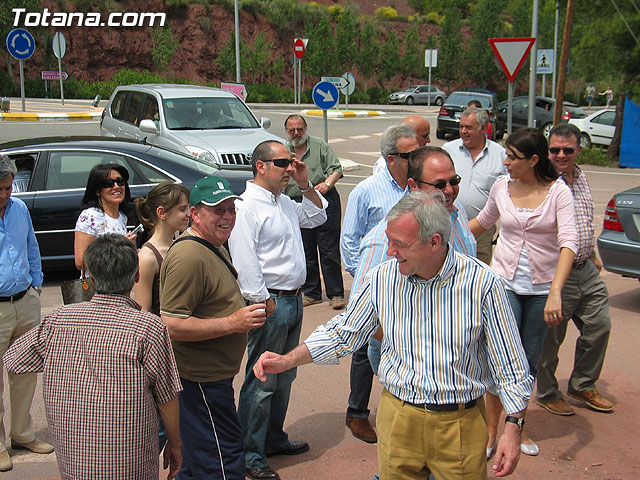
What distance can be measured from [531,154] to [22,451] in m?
3.82

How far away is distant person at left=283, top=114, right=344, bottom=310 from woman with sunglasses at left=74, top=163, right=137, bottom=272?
312cm

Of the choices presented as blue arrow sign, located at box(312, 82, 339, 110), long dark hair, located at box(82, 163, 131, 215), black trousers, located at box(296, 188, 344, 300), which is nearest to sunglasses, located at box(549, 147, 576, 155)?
long dark hair, located at box(82, 163, 131, 215)

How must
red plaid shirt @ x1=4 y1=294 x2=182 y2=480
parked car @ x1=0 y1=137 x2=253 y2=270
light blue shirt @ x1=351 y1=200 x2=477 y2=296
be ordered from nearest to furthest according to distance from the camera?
red plaid shirt @ x1=4 y1=294 x2=182 y2=480, light blue shirt @ x1=351 y1=200 x2=477 y2=296, parked car @ x1=0 y1=137 x2=253 y2=270

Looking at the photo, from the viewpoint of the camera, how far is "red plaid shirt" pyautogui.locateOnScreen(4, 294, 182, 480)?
2986 millimetres

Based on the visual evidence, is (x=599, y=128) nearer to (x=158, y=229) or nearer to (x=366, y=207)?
(x=366, y=207)

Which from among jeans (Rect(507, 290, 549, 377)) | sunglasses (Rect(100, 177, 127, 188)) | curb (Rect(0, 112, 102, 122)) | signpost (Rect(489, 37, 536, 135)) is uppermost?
signpost (Rect(489, 37, 536, 135))

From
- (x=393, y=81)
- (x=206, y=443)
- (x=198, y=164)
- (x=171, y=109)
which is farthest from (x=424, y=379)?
(x=393, y=81)

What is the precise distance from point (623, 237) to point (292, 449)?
484cm

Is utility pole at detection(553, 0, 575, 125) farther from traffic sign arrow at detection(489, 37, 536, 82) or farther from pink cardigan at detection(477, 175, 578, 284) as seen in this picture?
pink cardigan at detection(477, 175, 578, 284)

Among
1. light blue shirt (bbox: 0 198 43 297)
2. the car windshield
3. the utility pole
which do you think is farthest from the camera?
the utility pole

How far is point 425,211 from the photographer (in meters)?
2.98

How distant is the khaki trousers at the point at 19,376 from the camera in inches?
182

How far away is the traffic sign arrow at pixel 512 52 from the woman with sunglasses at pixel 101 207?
6.57m

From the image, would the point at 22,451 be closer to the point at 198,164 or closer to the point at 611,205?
the point at 198,164
